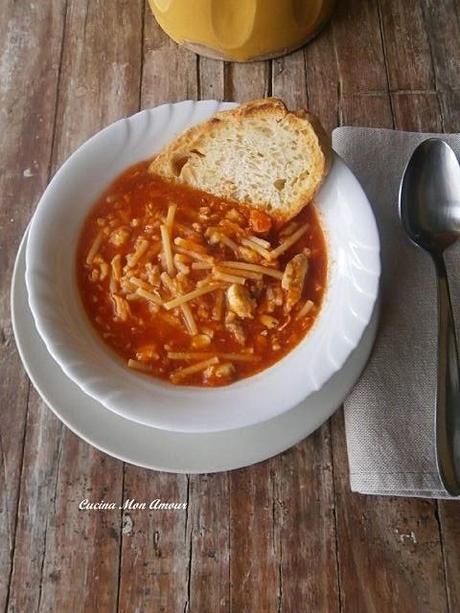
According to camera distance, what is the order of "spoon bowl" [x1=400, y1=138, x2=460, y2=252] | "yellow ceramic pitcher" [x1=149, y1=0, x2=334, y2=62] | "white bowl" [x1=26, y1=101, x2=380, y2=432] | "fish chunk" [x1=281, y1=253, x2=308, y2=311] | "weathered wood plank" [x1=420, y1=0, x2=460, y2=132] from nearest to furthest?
"white bowl" [x1=26, y1=101, x2=380, y2=432] < "fish chunk" [x1=281, y1=253, x2=308, y2=311] < "spoon bowl" [x1=400, y1=138, x2=460, y2=252] < "yellow ceramic pitcher" [x1=149, y1=0, x2=334, y2=62] < "weathered wood plank" [x1=420, y1=0, x2=460, y2=132]

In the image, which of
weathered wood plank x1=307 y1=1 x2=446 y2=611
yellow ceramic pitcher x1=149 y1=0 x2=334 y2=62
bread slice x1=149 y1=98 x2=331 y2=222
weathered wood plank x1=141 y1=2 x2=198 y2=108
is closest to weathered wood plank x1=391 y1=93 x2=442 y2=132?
yellow ceramic pitcher x1=149 y1=0 x2=334 y2=62

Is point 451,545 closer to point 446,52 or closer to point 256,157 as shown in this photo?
point 256,157

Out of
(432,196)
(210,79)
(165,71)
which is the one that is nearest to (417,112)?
(432,196)

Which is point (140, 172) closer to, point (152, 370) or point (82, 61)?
point (152, 370)

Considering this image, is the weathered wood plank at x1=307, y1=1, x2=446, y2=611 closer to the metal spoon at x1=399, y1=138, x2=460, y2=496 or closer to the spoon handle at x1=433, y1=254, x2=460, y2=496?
the spoon handle at x1=433, y1=254, x2=460, y2=496

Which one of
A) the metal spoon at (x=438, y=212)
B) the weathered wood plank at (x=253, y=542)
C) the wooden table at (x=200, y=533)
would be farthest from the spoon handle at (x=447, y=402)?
the weathered wood plank at (x=253, y=542)

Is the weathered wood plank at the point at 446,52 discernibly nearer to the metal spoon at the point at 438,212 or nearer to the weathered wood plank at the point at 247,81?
the metal spoon at the point at 438,212
